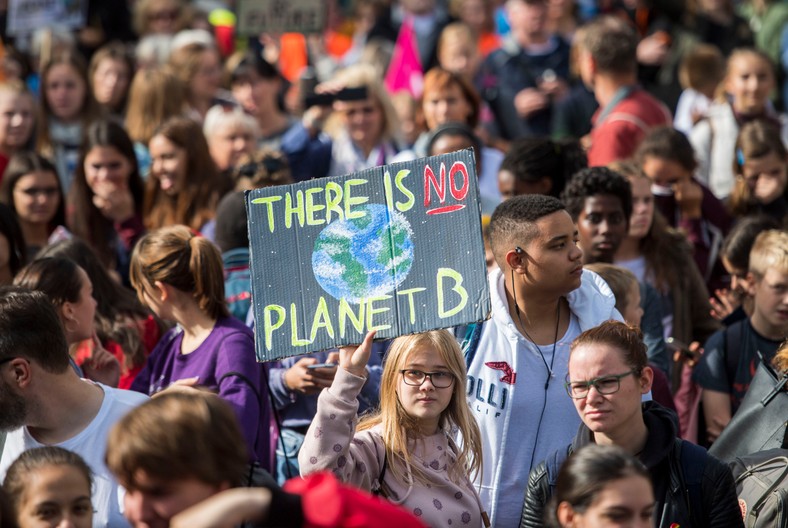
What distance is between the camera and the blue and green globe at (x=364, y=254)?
14.8ft

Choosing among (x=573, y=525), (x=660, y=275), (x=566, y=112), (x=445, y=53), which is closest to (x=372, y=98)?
(x=566, y=112)

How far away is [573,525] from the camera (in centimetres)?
374

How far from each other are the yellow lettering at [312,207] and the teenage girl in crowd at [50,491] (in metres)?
1.25

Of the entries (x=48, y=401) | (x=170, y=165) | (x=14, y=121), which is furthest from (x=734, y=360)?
(x=14, y=121)

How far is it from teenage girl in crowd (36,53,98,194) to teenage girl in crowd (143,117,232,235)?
5.24 feet

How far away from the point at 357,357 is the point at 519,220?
1.07 m

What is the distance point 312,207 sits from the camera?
464 centimetres

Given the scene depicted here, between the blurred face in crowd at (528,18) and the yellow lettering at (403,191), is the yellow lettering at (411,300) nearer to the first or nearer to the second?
the yellow lettering at (403,191)

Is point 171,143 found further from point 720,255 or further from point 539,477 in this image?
point 539,477

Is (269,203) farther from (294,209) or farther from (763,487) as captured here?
(763,487)

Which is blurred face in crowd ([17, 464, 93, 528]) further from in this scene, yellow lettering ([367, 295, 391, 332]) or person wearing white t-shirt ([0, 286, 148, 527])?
yellow lettering ([367, 295, 391, 332])

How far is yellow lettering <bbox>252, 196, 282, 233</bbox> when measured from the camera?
462 centimetres

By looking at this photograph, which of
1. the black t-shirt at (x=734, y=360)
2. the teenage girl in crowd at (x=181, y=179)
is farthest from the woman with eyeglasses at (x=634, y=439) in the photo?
the teenage girl in crowd at (x=181, y=179)

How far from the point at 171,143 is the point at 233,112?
3.42ft
